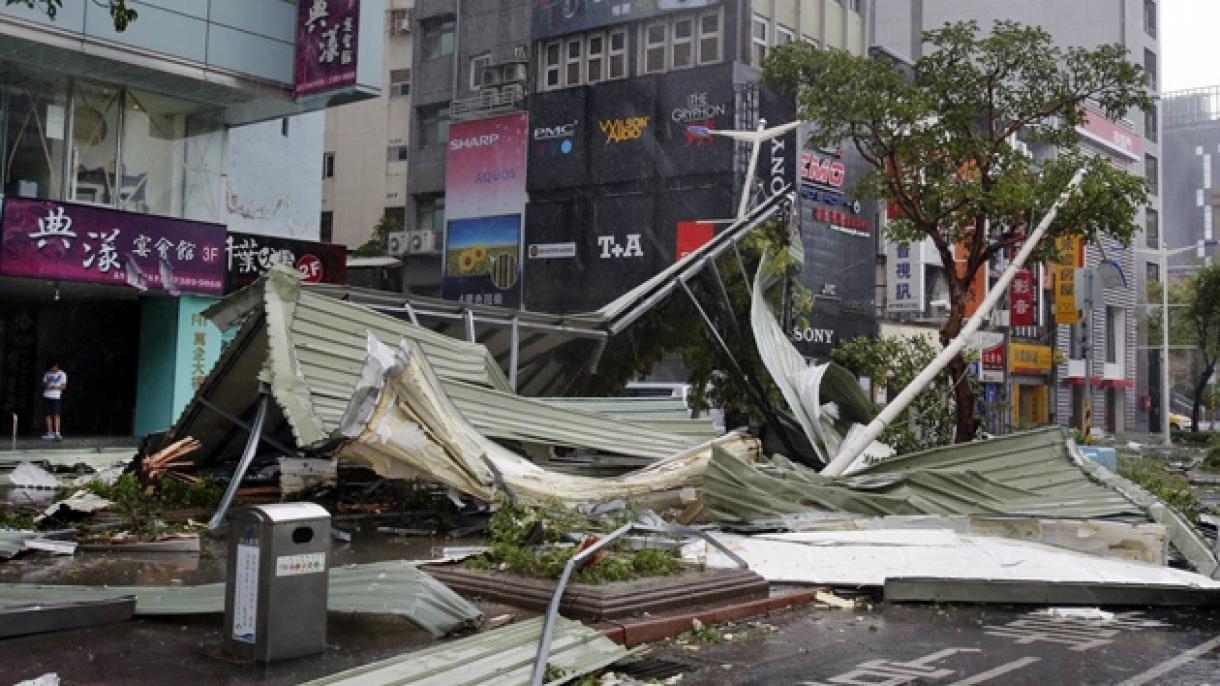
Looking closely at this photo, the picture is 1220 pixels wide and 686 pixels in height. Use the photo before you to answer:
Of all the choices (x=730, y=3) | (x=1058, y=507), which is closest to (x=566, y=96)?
(x=730, y=3)

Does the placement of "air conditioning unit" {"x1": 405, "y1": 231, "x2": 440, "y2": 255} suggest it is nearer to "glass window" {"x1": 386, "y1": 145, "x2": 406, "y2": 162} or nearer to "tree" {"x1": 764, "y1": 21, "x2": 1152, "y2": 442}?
"glass window" {"x1": 386, "y1": 145, "x2": 406, "y2": 162}

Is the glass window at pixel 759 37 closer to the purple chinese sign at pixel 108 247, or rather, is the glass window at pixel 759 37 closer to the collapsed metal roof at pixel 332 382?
the purple chinese sign at pixel 108 247

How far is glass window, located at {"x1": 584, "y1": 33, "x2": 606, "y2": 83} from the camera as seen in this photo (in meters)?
39.2

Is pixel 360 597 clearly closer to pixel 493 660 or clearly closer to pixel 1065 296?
pixel 493 660

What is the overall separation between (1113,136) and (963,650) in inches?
2078

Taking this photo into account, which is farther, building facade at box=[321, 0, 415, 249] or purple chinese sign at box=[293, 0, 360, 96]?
building facade at box=[321, 0, 415, 249]

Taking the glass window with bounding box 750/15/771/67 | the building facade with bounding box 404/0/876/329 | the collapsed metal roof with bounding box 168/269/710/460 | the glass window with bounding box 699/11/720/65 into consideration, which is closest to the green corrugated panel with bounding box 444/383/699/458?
the collapsed metal roof with bounding box 168/269/710/460

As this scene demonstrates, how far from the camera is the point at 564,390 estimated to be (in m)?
16.5

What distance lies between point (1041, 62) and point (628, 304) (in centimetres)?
784

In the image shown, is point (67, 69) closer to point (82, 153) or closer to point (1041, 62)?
point (82, 153)

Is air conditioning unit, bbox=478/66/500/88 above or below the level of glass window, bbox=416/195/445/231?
above

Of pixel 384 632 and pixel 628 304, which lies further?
pixel 628 304

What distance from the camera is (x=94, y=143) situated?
21797mm

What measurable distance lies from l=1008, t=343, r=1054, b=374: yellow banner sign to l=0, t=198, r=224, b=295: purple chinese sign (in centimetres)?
3457
